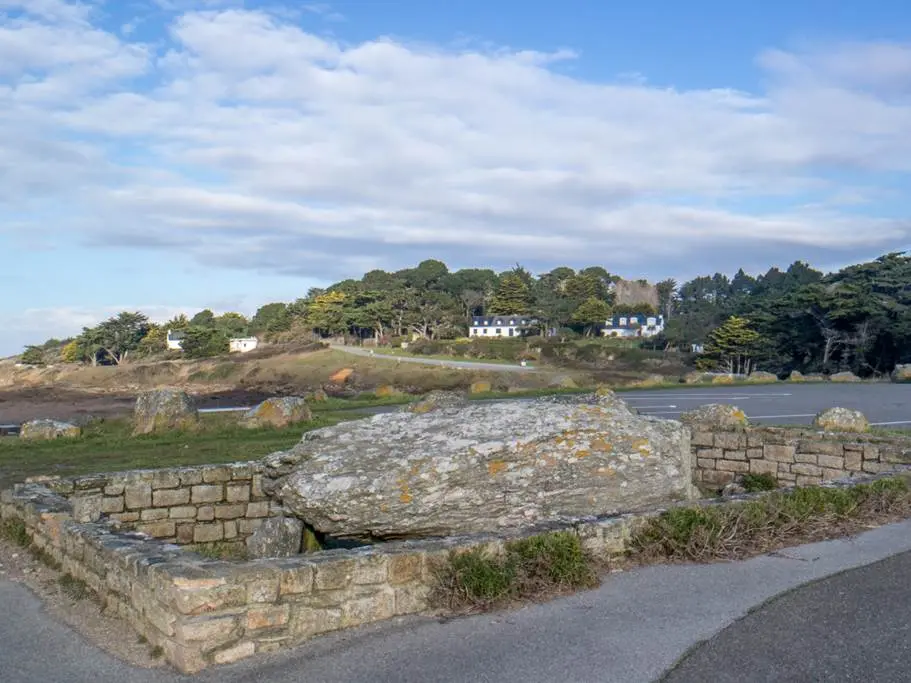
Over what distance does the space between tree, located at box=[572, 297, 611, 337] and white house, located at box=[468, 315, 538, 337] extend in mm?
5877

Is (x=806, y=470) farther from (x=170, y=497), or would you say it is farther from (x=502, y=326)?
(x=502, y=326)

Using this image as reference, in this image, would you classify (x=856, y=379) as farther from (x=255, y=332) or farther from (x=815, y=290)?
(x=255, y=332)

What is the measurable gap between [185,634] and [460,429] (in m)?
3.78

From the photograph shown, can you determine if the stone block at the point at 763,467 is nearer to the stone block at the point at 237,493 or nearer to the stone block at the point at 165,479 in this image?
the stone block at the point at 237,493

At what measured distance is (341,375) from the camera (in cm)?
5756

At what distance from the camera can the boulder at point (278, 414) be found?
1725 centimetres

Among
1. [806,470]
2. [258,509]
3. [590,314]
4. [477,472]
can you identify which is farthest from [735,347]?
[477,472]

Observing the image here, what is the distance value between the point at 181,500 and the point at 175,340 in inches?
4112

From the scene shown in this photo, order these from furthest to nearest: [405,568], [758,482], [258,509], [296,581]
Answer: [758,482]
[258,509]
[405,568]
[296,581]

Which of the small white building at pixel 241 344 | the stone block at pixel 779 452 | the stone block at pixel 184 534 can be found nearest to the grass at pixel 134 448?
the stone block at pixel 184 534

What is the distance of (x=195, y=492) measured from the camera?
8.70 m

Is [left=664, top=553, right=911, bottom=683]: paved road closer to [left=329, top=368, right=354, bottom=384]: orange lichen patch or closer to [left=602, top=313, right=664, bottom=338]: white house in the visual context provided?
[left=329, top=368, right=354, bottom=384]: orange lichen patch

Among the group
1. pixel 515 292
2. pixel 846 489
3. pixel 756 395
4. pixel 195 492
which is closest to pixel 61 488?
pixel 195 492

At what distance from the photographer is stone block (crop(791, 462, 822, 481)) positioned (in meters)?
10.6
